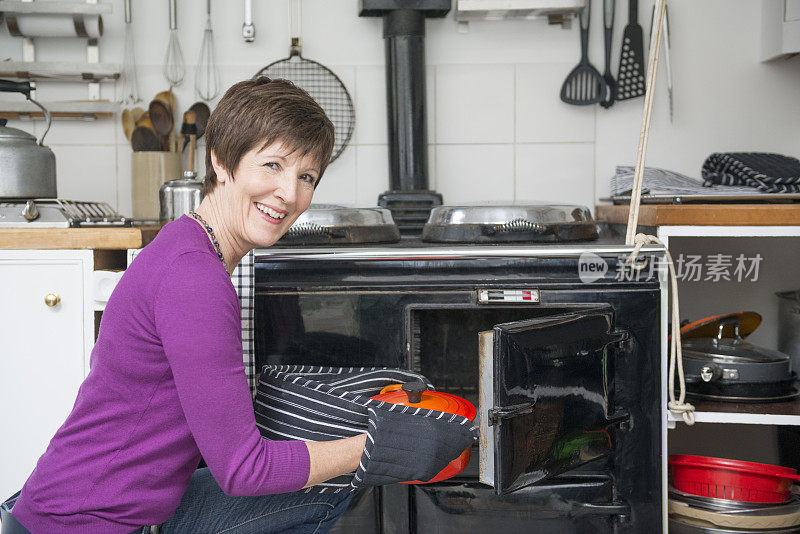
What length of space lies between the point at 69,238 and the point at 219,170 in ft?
2.15

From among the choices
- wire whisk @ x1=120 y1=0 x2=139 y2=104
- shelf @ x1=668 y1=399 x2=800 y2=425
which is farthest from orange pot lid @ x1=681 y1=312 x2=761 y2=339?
wire whisk @ x1=120 y1=0 x2=139 y2=104

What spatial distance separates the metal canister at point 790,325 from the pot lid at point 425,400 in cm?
108

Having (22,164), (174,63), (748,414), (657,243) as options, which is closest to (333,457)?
(657,243)

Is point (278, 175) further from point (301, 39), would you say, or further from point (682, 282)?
point (682, 282)

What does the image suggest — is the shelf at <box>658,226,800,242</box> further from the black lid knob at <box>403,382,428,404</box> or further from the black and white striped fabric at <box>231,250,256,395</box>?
the black and white striped fabric at <box>231,250,256,395</box>

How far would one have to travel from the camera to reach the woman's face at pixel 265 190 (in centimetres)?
91

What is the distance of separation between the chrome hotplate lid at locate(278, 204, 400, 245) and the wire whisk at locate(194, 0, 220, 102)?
2.15ft

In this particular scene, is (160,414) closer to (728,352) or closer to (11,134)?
(11,134)

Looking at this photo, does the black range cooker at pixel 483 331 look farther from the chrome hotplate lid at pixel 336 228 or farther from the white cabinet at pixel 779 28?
the white cabinet at pixel 779 28

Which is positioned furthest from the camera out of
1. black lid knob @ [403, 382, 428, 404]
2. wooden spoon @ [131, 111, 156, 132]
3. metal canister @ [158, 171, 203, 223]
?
wooden spoon @ [131, 111, 156, 132]

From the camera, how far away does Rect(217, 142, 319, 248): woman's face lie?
3.00 feet

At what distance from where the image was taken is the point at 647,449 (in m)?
1.40

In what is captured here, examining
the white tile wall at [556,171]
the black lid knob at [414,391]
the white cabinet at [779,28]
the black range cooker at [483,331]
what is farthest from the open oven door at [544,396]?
the white cabinet at [779,28]

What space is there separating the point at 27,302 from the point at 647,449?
121 cm
